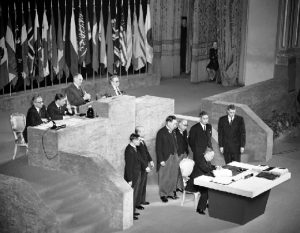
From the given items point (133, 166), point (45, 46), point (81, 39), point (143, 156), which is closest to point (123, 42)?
point (81, 39)

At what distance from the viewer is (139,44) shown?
1931 centimetres

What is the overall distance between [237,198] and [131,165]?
1.84 meters

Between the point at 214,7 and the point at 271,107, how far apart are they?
4.79m

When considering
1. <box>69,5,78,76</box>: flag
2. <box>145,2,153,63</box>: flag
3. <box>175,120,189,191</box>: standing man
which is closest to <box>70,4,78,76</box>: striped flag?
<box>69,5,78,76</box>: flag

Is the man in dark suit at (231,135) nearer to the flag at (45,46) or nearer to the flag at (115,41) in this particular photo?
the flag at (45,46)

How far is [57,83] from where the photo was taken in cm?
1830

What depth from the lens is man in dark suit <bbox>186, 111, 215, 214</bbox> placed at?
11.8 m

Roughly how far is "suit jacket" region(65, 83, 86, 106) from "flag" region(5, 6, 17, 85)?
3283 millimetres

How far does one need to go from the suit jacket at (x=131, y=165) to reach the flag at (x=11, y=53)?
Answer: 5688mm

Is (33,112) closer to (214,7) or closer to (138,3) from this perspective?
(138,3)

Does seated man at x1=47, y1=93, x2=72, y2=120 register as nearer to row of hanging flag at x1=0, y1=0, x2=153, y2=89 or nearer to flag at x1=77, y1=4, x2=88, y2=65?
row of hanging flag at x1=0, y1=0, x2=153, y2=89

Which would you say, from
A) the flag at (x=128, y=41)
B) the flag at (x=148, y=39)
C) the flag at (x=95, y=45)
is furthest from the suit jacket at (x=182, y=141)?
the flag at (x=148, y=39)

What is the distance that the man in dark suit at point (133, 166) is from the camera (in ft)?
37.8

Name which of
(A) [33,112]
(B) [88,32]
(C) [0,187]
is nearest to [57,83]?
(B) [88,32]
